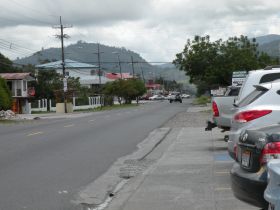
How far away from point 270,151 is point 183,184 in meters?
4.47

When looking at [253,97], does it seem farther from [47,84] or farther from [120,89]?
[120,89]

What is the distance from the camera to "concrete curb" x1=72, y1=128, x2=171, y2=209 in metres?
9.48

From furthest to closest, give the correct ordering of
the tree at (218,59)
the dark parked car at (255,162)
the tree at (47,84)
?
the tree at (47,84)
the tree at (218,59)
the dark parked car at (255,162)

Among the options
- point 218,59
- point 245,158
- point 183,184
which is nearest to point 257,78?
point 183,184

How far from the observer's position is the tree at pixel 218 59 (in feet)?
204

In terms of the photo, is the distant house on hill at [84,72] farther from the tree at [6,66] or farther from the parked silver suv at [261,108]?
the parked silver suv at [261,108]

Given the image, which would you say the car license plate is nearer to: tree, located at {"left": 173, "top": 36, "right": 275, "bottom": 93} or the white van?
the white van

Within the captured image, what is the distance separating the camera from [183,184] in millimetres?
10414

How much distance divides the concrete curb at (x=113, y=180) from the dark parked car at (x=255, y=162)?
318cm

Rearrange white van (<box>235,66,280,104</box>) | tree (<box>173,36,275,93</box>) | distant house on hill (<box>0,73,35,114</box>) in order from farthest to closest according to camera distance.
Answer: distant house on hill (<box>0,73,35,114</box>) → tree (<box>173,36,275,93</box>) → white van (<box>235,66,280,104</box>)

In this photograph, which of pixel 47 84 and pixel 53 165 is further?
pixel 47 84

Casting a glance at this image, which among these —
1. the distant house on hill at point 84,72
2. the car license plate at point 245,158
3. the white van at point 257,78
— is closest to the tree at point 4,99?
the white van at point 257,78

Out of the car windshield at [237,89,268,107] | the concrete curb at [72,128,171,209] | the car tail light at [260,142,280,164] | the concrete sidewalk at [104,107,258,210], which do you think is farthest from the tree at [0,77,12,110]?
the car tail light at [260,142,280,164]

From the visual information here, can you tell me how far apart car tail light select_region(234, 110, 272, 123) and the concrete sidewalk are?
1.16 m
